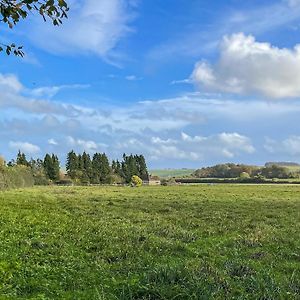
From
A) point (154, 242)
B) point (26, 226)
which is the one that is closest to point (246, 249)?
point (154, 242)

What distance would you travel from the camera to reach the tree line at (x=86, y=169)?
136 metres

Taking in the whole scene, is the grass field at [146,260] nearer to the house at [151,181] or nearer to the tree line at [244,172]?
the house at [151,181]

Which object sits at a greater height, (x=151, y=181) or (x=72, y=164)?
(x=72, y=164)

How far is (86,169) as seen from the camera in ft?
488

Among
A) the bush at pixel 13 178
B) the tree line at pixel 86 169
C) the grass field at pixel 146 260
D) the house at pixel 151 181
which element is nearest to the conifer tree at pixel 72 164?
the tree line at pixel 86 169

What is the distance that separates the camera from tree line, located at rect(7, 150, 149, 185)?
136m

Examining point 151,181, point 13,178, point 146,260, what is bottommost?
point 146,260

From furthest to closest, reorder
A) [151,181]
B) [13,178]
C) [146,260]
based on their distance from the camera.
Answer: [151,181], [13,178], [146,260]

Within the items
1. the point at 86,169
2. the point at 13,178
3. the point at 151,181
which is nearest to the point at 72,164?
the point at 86,169

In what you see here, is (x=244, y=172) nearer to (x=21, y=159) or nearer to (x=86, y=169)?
(x=86, y=169)

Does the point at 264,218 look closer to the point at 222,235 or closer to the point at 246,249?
the point at 222,235

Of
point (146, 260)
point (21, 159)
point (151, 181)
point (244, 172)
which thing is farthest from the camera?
point (244, 172)

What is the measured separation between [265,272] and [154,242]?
595cm

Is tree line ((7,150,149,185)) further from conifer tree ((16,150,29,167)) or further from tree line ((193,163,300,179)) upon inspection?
tree line ((193,163,300,179))
